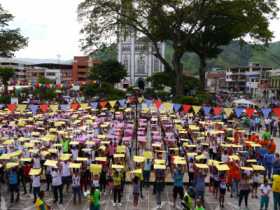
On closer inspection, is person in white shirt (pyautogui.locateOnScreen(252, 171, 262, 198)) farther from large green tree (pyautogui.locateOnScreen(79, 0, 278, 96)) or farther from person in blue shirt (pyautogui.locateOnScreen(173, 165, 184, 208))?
large green tree (pyautogui.locateOnScreen(79, 0, 278, 96))

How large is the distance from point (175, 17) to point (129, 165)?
96.6 feet

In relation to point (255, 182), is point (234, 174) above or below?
above

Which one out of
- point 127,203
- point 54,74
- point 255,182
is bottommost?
point 127,203

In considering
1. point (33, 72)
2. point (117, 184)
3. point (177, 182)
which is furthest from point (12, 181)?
point (33, 72)

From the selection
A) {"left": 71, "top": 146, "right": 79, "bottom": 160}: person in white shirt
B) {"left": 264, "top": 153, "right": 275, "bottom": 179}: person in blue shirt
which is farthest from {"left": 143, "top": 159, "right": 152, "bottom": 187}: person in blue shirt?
{"left": 264, "top": 153, "right": 275, "bottom": 179}: person in blue shirt

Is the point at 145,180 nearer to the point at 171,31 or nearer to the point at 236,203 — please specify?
the point at 236,203

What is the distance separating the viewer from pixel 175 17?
1821 inches

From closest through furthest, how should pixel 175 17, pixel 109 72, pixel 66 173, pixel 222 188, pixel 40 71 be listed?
pixel 222 188 → pixel 66 173 → pixel 175 17 → pixel 109 72 → pixel 40 71

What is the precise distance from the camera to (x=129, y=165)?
790 inches

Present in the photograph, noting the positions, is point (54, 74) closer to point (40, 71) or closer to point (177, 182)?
point (40, 71)

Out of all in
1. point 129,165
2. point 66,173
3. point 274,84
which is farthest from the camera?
point 274,84

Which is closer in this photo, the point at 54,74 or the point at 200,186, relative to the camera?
the point at 200,186

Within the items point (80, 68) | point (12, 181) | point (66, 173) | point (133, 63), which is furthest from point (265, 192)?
point (80, 68)

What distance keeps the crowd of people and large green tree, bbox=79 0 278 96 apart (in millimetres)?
20090
